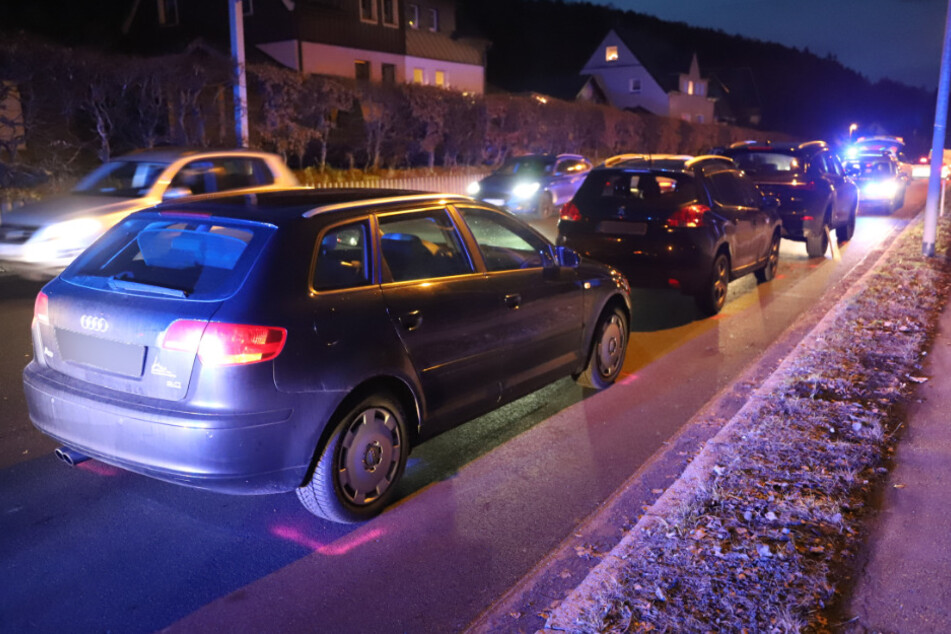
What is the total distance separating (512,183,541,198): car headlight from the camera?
20.5 m

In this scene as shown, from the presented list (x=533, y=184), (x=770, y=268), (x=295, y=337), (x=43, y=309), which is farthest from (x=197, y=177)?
(x=533, y=184)

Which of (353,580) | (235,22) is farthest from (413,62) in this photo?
(353,580)

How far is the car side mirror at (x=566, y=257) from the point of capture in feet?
19.1

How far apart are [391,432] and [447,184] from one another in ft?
76.1

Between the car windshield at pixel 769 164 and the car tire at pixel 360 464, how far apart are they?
10.6 m

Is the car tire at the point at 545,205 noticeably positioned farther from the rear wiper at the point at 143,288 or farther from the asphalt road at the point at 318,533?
the rear wiper at the point at 143,288

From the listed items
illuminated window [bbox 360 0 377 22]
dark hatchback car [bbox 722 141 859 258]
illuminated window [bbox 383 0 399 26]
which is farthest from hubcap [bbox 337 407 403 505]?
illuminated window [bbox 383 0 399 26]

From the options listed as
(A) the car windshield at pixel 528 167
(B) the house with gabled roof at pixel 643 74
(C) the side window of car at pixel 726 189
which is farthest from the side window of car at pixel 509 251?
(B) the house with gabled roof at pixel 643 74

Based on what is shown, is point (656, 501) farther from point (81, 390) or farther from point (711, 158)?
point (711, 158)

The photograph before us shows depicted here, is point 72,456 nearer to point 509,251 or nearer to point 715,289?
point 509,251

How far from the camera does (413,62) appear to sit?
4122cm

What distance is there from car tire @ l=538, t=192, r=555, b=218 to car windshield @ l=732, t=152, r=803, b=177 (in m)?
7.53

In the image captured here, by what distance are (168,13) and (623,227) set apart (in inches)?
1456

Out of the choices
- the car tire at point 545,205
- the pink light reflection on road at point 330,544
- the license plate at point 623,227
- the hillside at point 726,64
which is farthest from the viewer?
the hillside at point 726,64
